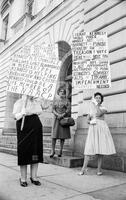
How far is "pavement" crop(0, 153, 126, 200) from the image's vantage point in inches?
137

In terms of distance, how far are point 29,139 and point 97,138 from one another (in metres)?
1.68

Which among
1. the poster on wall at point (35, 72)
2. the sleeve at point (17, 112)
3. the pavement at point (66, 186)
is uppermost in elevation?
the poster on wall at point (35, 72)

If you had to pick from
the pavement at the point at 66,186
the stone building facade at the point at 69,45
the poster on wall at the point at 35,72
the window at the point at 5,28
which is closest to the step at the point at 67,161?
the stone building facade at the point at 69,45

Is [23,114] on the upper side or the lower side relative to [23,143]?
upper

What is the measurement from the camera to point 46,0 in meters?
14.5

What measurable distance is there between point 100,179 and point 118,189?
2.55 feet

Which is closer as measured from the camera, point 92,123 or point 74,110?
point 92,123

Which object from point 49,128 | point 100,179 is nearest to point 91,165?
point 100,179

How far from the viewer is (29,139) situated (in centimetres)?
420

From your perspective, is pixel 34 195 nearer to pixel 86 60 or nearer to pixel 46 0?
pixel 86 60

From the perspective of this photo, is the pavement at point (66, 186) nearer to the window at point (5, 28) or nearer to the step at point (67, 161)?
the step at point (67, 161)

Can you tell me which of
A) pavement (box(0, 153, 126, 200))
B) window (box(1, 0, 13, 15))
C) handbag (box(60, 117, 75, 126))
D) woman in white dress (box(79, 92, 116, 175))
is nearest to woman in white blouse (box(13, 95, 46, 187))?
pavement (box(0, 153, 126, 200))

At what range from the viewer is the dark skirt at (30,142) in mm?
4125

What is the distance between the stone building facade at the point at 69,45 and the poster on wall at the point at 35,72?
2.36 m
